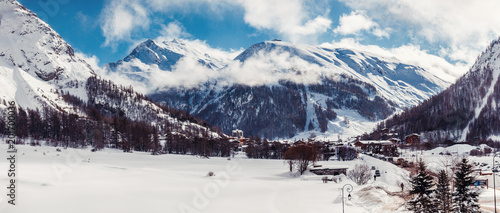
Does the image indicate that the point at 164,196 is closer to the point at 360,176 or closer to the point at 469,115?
the point at 360,176

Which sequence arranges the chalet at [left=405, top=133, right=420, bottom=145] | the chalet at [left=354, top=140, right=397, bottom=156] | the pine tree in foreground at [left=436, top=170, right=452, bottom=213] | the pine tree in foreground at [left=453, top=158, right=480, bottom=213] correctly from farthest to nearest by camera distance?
the chalet at [left=405, top=133, right=420, bottom=145]
the chalet at [left=354, top=140, right=397, bottom=156]
the pine tree in foreground at [left=436, top=170, right=452, bottom=213]
the pine tree in foreground at [left=453, top=158, right=480, bottom=213]

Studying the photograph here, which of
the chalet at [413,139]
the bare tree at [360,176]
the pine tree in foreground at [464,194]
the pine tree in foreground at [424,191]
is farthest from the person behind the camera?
the chalet at [413,139]

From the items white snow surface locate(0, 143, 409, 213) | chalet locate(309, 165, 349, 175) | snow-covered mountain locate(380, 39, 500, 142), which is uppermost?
snow-covered mountain locate(380, 39, 500, 142)

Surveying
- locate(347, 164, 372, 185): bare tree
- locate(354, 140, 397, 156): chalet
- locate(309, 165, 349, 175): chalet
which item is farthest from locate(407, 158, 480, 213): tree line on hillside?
locate(354, 140, 397, 156): chalet

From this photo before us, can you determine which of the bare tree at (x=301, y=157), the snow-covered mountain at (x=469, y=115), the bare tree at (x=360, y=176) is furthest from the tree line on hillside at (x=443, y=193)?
the snow-covered mountain at (x=469, y=115)

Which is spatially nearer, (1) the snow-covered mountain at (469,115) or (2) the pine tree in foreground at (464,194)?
(2) the pine tree in foreground at (464,194)

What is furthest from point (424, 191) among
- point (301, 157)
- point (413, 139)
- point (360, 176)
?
point (413, 139)

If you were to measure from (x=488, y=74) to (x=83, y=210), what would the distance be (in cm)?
22339

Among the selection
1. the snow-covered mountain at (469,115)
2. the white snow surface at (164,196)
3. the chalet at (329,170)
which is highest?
the snow-covered mountain at (469,115)

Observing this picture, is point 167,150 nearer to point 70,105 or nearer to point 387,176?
point 387,176

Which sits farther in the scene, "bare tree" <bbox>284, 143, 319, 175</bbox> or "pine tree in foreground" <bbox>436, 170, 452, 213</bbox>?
"bare tree" <bbox>284, 143, 319, 175</bbox>

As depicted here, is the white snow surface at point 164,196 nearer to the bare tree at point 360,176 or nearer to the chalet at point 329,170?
the bare tree at point 360,176

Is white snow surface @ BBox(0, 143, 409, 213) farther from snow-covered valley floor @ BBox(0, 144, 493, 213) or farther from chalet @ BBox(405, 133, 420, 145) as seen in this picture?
chalet @ BBox(405, 133, 420, 145)

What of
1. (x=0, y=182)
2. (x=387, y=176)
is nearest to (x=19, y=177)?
(x=0, y=182)
